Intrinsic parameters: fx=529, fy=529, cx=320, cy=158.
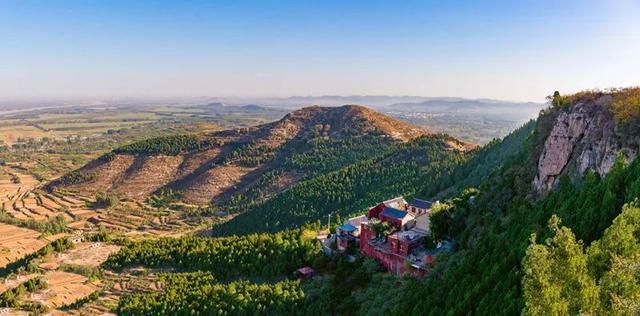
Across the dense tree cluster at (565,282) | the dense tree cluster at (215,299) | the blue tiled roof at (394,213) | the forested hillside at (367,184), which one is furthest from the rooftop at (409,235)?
the forested hillside at (367,184)

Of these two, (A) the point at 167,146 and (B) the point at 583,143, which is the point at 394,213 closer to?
(B) the point at 583,143

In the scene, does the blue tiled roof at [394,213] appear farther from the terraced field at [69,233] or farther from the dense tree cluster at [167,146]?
the dense tree cluster at [167,146]

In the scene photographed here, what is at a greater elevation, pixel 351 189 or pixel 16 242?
pixel 351 189

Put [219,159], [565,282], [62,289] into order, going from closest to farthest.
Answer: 1. [565,282]
2. [62,289]
3. [219,159]

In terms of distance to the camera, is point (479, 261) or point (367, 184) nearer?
point (479, 261)

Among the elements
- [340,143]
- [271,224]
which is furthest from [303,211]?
[340,143]

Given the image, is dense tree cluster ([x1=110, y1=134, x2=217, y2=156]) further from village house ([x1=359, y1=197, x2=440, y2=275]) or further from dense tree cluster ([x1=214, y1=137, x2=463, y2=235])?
village house ([x1=359, y1=197, x2=440, y2=275])

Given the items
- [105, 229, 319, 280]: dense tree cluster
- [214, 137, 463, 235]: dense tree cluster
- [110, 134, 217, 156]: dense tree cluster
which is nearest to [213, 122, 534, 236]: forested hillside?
[214, 137, 463, 235]: dense tree cluster

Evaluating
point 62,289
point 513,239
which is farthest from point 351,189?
point 513,239
